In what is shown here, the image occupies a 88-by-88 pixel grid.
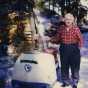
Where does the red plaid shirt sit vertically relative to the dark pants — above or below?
above

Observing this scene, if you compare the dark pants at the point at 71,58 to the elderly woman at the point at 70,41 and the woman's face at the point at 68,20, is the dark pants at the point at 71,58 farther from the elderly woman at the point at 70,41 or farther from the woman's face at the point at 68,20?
the woman's face at the point at 68,20

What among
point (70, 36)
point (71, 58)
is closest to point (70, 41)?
point (70, 36)

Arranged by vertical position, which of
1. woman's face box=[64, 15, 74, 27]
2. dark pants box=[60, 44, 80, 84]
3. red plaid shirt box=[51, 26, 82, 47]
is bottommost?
dark pants box=[60, 44, 80, 84]

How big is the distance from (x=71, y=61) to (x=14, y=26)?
3.83m

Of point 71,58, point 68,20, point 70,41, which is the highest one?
point 68,20

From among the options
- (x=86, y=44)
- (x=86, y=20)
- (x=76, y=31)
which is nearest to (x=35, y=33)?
(x=86, y=44)

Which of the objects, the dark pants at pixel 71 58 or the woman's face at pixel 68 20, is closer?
the woman's face at pixel 68 20

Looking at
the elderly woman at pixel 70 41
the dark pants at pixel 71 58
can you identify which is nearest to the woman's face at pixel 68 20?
the elderly woman at pixel 70 41

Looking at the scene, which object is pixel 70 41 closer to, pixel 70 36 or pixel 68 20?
pixel 70 36

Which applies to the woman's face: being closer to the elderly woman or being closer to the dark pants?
the elderly woman

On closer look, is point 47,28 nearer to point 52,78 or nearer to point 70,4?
point 70,4

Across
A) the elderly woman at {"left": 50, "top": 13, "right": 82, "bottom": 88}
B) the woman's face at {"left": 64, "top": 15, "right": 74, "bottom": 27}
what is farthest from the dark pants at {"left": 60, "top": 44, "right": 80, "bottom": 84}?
the woman's face at {"left": 64, "top": 15, "right": 74, "bottom": 27}

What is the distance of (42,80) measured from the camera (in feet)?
20.8

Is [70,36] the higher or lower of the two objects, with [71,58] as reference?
higher
